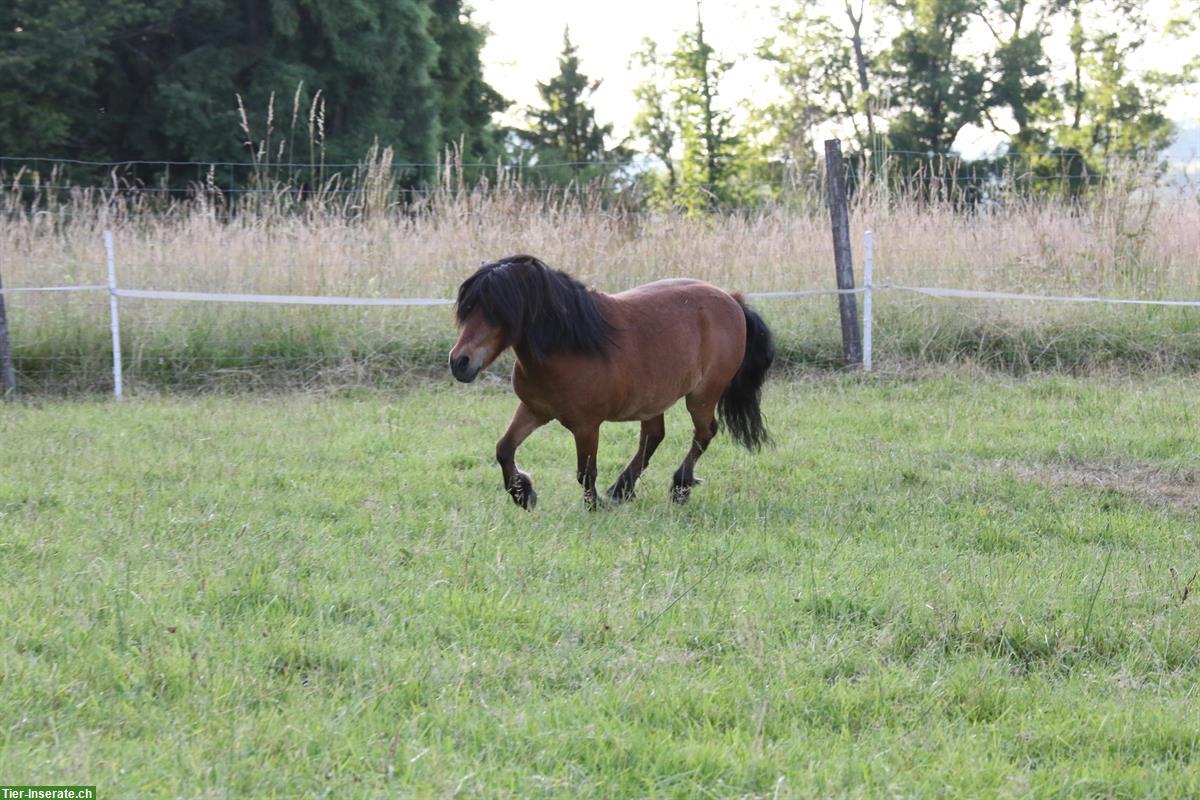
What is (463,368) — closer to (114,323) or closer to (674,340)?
(674,340)

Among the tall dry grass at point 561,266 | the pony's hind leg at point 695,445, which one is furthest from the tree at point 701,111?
the pony's hind leg at point 695,445

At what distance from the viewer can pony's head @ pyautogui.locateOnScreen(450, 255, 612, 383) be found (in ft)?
17.6

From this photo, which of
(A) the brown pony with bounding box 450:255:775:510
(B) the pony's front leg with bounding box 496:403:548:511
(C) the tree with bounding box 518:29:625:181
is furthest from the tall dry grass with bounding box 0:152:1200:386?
(C) the tree with bounding box 518:29:625:181

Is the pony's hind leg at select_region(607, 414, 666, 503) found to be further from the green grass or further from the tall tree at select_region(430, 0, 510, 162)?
the tall tree at select_region(430, 0, 510, 162)

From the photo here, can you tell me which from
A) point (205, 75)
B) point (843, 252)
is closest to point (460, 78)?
point (205, 75)

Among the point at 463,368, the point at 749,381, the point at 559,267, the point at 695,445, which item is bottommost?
the point at 695,445

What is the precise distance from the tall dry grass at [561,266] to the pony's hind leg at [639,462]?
4850 millimetres

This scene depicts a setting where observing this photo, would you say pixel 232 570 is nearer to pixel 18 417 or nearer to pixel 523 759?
pixel 523 759

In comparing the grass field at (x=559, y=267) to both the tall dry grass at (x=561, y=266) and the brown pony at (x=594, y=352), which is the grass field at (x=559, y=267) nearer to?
the tall dry grass at (x=561, y=266)

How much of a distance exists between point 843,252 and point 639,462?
5.59 meters

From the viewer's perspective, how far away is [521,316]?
5.48m

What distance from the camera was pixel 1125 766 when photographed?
291cm

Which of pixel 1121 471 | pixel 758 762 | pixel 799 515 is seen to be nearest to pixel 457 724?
pixel 758 762

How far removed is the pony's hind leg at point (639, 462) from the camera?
6.16 metres
